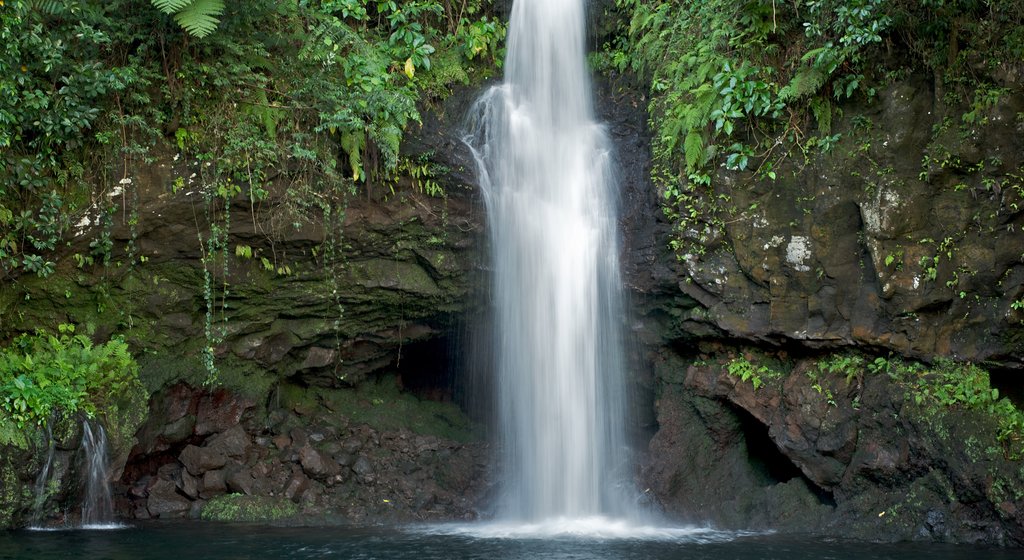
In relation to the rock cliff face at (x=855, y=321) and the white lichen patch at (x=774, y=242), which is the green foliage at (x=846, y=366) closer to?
the rock cliff face at (x=855, y=321)

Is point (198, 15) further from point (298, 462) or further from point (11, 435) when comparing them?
point (298, 462)

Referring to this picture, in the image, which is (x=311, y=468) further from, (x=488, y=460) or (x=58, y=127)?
(x=58, y=127)

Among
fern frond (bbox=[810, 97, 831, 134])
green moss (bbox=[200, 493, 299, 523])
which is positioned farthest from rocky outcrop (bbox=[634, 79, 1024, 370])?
green moss (bbox=[200, 493, 299, 523])

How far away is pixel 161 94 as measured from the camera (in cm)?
1050

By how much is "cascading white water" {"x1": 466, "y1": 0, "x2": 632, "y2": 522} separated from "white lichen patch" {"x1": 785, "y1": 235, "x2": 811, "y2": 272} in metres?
2.33

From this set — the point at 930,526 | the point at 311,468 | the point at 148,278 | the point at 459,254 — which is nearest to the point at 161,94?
the point at 148,278

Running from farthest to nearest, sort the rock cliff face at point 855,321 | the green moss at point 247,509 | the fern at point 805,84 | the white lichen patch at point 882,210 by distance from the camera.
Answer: the green moss at point 247,509
the fern at point 805,84
the white lichen patch at point 882,210
the rock cliff face at point 855,321

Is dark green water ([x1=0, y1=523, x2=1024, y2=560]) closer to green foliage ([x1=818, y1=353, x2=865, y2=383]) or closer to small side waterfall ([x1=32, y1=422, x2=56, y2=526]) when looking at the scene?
small side waterfall ([x1=32, y1=422, x2=56, y2=526])

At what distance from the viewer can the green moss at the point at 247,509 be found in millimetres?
10539

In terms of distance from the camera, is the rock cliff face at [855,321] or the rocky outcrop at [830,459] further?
the rock cliff face at [855,321]

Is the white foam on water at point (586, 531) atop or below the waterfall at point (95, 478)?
below

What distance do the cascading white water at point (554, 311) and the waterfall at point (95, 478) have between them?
4.92 metres

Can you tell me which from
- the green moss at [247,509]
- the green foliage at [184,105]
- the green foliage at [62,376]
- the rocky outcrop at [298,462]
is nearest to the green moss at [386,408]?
the rocky outcrop at [298,462]

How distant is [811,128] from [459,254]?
496 centimetres
